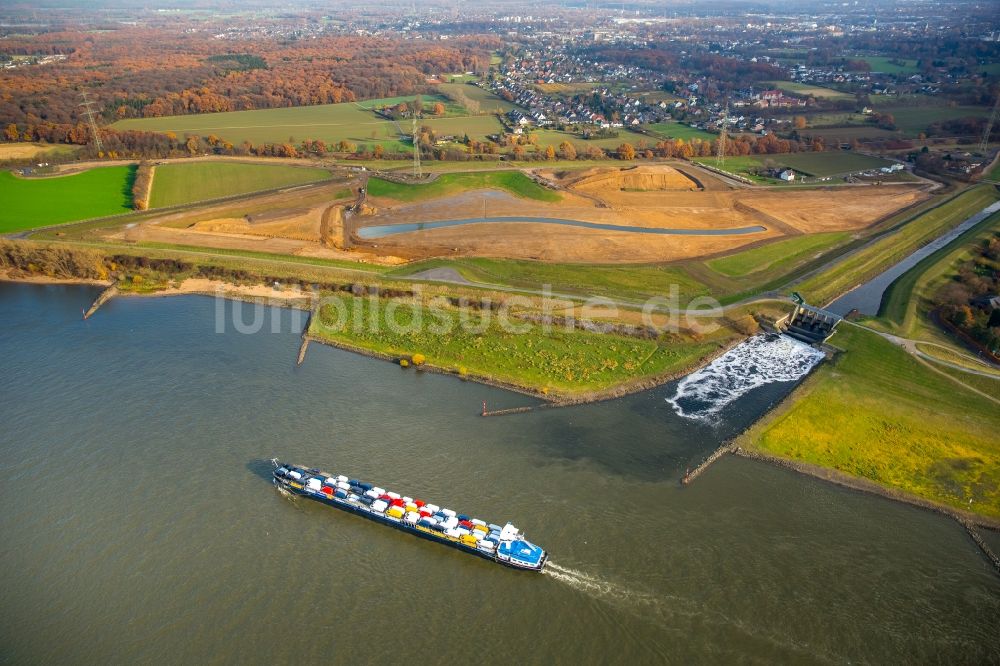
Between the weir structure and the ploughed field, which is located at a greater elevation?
the ploughed field

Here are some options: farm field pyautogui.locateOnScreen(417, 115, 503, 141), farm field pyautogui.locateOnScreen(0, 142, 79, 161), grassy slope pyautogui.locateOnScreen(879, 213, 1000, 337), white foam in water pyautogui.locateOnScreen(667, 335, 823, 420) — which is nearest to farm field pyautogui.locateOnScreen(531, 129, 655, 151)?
farm field pyautogui.locateOnScreen(417, 115, 503, 141)

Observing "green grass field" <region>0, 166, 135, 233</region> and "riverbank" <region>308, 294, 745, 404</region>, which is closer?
"riverbank" <region>308, 294, 745, 404</region>

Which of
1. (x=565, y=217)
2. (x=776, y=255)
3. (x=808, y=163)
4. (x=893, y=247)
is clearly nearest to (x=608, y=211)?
(x=565, y=217)

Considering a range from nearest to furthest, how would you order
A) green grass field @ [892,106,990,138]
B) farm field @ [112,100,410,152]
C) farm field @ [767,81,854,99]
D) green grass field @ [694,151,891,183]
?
green grass field @ [694,151,891,183] → farm field @ [112,100,410,152] → green grass field @ [892,106,990,138] → farm field @ [767,81,854,99]

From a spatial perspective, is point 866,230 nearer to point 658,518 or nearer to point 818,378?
point 818,378

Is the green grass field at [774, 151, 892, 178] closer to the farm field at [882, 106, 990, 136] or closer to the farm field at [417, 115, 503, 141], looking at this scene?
the farm field at [882, 106, 990, 136]

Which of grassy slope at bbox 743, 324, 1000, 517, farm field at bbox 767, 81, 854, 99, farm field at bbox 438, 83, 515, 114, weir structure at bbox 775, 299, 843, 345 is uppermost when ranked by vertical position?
farm field at bbox 767, 81, 854, 99
